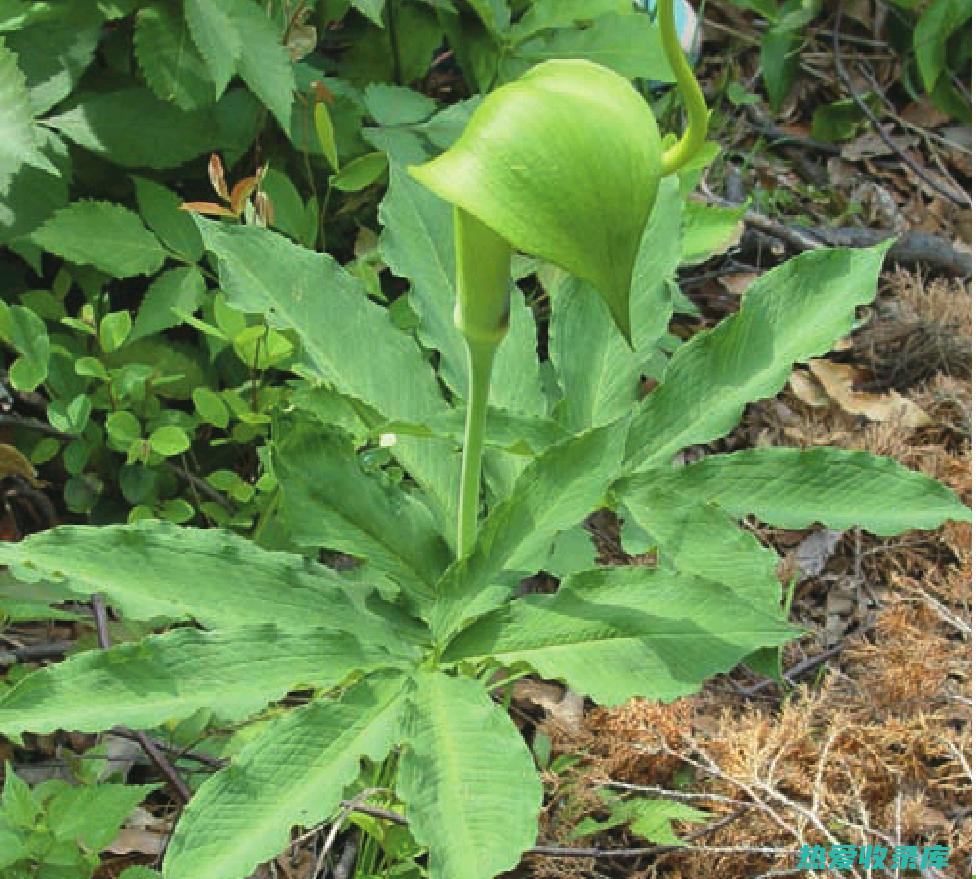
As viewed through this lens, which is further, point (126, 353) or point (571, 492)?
point (126, 353)

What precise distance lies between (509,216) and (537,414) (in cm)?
52

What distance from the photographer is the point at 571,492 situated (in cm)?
98

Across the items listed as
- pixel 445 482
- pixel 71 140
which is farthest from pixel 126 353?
pixel 445 482

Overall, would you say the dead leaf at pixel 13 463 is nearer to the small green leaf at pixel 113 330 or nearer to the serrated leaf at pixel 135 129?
the small green leaf at pixel 113 330

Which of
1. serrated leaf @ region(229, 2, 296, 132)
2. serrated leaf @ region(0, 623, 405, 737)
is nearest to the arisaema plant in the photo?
serrated leaf @ region(0, 623, 405, 737)

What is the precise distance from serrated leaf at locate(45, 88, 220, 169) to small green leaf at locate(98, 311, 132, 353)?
0.20 metres

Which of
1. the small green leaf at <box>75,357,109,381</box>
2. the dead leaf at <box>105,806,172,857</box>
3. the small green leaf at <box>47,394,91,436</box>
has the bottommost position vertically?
the dead leaf at <box>105,806,172,857</box>

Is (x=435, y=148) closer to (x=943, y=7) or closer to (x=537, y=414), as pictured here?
(x=537, y=414)

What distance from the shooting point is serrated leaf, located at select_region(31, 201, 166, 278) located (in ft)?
4.59

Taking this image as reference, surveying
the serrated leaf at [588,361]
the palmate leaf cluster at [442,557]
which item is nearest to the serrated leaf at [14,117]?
the palmate leaf cluster at [442,557]

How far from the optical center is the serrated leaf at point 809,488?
3.46 ft

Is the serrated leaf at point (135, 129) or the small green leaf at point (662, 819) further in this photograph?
the serrated leaf at point (135, 129)

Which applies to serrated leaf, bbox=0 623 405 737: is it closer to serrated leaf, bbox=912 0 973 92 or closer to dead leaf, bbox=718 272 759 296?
dead leaf, bbox=718 272 759 296

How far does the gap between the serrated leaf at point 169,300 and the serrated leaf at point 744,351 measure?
0.57 m
